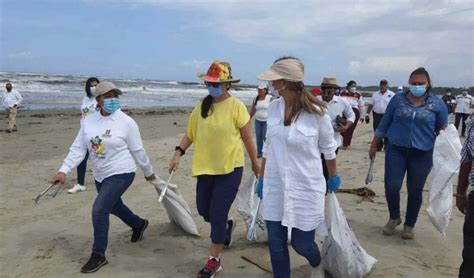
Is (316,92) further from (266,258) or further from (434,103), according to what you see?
(266,258)

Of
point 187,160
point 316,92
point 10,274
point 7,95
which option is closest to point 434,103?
point 316,92

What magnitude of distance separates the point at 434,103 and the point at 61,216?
487 cm

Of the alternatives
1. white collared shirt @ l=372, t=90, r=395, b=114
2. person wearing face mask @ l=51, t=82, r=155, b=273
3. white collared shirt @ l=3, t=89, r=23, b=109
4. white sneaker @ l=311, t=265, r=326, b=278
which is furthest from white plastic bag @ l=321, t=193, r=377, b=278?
white collared shirt @ l=3, t=89, r=23, b=109

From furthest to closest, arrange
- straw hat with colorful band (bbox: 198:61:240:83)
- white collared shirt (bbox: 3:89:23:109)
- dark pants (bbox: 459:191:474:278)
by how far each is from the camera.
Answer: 1. white collared shirt (bbox: 3:89:23:109)
2. straw hat with colorful band (bbox: 198:61:240:83)
3. dark pants (bbox: 459:191:474:278)

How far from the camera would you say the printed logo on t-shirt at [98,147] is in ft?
14.6

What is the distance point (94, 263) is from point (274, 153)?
216 centimetres

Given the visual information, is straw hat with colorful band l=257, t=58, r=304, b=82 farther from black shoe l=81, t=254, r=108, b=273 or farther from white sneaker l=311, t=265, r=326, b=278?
black shoe l=81, t=254, r=108, b=273

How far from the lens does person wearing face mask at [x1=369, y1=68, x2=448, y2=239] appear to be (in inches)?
198

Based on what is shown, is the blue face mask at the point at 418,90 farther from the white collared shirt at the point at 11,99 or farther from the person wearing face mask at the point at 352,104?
the white collared shirt at the point at 11,99

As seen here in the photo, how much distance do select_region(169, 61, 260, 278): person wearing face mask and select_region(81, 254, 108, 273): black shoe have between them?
102cm

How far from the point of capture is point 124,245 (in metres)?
5.07

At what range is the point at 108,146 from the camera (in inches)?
175

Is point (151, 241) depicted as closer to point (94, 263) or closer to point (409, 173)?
point (94, 263)

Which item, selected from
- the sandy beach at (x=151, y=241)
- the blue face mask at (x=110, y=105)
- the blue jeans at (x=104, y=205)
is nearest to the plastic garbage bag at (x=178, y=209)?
the sandy beach at (x=151, y=241)
